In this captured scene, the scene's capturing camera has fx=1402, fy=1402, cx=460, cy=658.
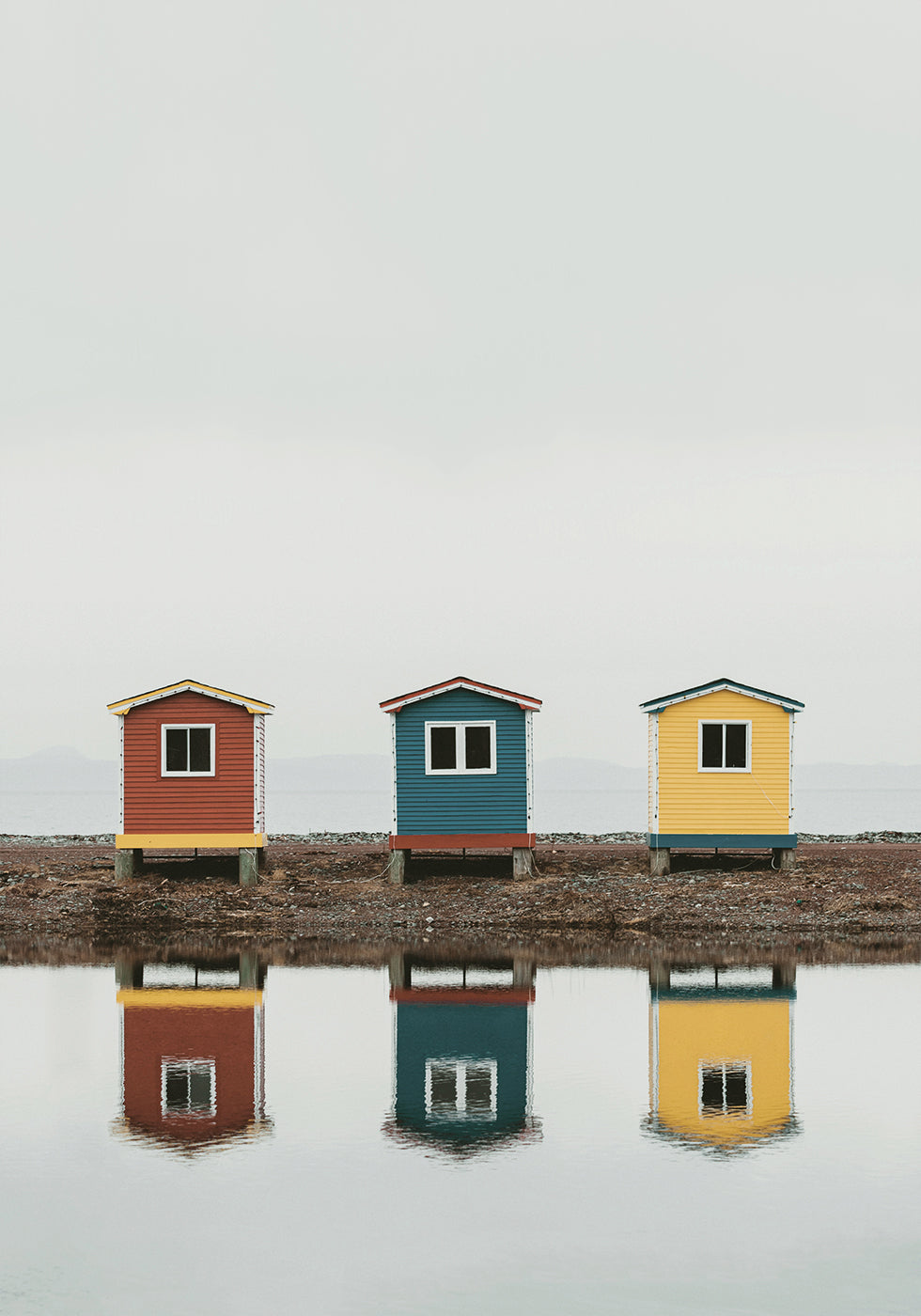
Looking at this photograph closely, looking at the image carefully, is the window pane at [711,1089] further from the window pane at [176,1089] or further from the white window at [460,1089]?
the window pane at [176,1089]

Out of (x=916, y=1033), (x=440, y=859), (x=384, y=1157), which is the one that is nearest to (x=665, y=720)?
(x=440, y=859)

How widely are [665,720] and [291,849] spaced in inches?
497

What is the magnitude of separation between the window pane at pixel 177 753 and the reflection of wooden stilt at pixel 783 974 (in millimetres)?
14945

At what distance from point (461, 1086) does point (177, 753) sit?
19.2 m

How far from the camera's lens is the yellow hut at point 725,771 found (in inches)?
1240

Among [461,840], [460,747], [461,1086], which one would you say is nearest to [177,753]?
[460,747]

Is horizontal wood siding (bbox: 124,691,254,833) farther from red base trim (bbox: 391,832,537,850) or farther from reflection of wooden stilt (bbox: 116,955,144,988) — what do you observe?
reflection of wooden stilt (bbox: 116,955,144,988)

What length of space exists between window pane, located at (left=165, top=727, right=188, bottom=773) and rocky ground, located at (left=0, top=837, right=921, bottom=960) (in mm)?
2594

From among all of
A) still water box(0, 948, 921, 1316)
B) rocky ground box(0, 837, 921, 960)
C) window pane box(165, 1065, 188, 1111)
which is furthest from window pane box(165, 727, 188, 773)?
window pane box(165, 1065, 188, 1111)

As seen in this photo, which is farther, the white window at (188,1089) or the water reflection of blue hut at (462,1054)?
the white window at (188,1089)

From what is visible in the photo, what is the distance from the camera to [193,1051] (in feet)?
49.5

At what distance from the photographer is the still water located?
8.70 metres

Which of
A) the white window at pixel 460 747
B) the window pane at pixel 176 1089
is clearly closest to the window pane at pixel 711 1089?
the window pane at pixel 176 1089

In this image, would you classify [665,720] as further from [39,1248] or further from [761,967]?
[39,1248]
